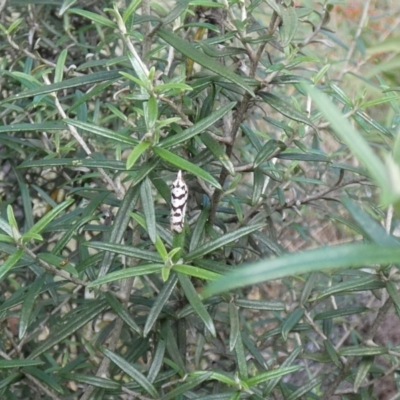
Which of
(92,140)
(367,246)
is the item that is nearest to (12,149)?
(92,140)

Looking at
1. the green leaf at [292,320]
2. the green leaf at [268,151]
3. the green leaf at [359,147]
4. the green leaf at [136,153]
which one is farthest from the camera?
the green leaf at [292,320]

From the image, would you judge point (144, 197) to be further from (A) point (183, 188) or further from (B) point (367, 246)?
(B) point (367, 246)

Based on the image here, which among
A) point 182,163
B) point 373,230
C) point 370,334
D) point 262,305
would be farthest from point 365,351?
point 373,230

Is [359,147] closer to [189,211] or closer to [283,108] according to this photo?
[283,108]

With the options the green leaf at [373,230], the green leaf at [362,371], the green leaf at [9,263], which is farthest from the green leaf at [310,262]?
the green leaf at [362,371]

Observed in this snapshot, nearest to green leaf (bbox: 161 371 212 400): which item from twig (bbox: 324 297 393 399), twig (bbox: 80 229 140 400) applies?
twig (bbox: 80 229 140 400)

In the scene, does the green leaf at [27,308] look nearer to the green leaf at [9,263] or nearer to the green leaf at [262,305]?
the green leaf at [9,263]

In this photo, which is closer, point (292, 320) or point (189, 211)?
point (292, 320)
